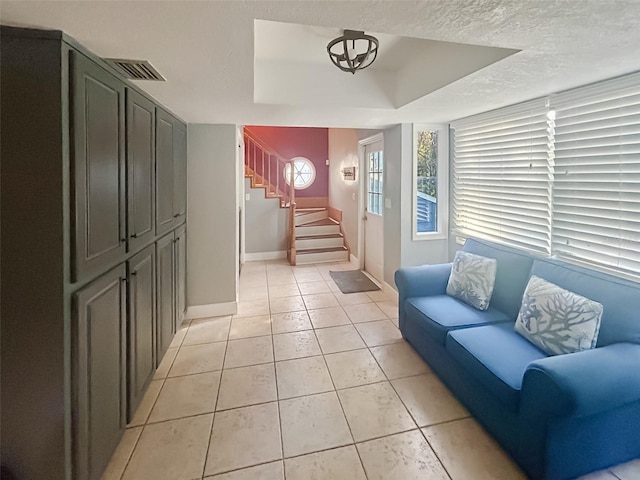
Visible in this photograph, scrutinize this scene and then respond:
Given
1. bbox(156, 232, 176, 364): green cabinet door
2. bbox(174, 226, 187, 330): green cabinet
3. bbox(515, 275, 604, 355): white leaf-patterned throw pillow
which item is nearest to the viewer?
bbox(515, 275, 604, 355): white leaf-patterned throw pillow

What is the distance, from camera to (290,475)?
165cm

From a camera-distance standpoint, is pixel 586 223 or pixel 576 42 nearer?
pixel 576 42

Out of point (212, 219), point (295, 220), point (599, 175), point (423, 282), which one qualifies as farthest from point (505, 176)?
point (295, 220)

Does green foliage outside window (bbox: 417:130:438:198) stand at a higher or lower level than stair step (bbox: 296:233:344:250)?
higher

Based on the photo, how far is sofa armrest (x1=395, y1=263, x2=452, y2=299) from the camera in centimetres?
287

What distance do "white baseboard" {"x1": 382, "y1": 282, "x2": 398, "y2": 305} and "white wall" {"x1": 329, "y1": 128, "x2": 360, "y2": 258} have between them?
1448 millimetres

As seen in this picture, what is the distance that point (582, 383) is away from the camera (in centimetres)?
145

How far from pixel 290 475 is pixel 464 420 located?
1108 millimetres

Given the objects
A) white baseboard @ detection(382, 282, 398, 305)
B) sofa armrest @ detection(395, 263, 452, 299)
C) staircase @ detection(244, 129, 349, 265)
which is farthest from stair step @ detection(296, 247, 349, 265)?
sofa armrest @ detection(395, 263, 452, 299)

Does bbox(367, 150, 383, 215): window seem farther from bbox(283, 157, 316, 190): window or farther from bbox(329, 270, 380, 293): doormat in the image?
bbox(283, 157, 316, 190): window

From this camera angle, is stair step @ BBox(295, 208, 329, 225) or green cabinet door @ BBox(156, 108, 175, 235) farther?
stair step @ BBox(295, 208, 329, 225)

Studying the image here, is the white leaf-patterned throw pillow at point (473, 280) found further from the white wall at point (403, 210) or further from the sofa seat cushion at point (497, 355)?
the white wall at point (403, 210)

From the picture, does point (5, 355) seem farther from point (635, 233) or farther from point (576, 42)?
point (635, 233)

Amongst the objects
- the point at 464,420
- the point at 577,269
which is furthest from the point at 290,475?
the point at 577,269
